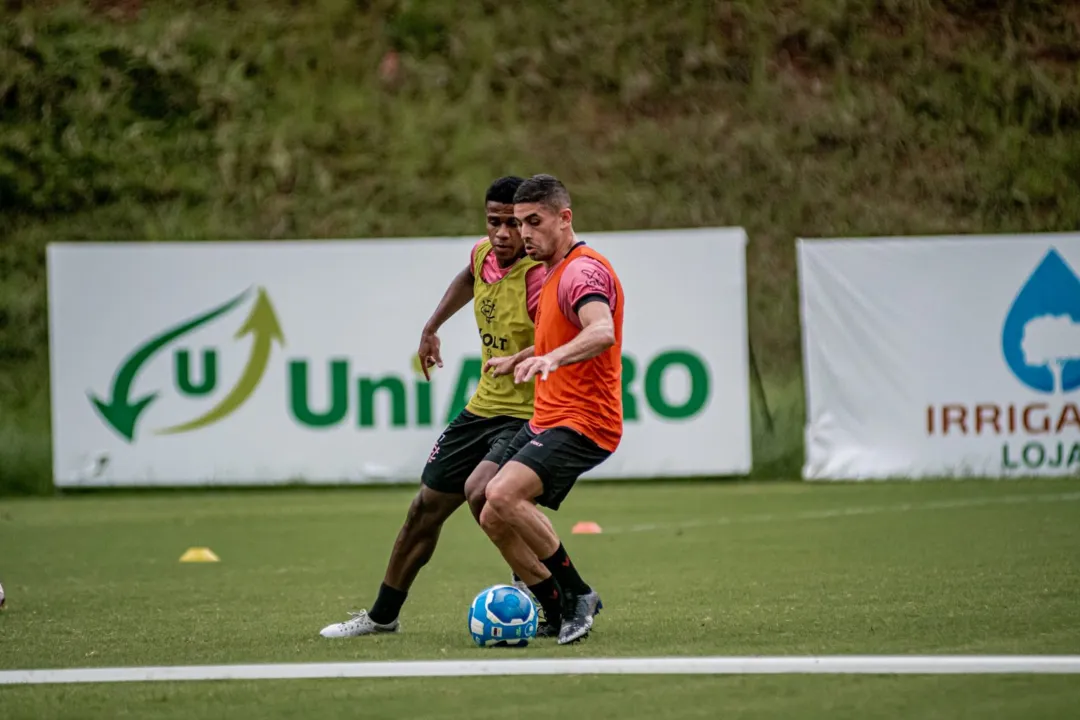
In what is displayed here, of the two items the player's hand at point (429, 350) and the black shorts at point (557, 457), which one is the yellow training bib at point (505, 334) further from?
the black shorts at point (557, 457)

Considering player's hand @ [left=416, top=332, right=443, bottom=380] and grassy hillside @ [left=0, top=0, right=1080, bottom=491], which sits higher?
grassy hillside @ [left=0, top=0, right=1080, bottom=491]

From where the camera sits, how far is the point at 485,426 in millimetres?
8234

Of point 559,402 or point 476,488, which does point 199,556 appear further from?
point 559,402

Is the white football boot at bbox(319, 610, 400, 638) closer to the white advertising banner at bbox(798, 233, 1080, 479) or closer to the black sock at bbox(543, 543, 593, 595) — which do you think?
the black sock at bbox(543, 543, 593, 595)

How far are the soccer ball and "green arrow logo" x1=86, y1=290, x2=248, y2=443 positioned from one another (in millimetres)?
10743

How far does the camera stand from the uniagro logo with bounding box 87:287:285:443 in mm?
17641

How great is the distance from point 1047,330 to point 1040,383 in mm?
552

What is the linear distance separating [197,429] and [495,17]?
11.8 metres

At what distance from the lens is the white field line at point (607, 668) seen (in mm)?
6480

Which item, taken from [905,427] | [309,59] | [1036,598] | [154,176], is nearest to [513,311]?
[1036,598]

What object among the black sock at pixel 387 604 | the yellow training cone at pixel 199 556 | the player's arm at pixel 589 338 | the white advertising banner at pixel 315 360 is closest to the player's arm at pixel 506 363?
the player's arm at pixel 589 338

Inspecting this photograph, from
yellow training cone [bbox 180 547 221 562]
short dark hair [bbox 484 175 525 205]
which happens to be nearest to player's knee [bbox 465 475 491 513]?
short dark hair [bbox 484 175 525 205]

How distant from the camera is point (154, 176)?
24203 millimetres

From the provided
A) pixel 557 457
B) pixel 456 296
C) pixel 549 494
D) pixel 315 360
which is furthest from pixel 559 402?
→ pixel 315 360
